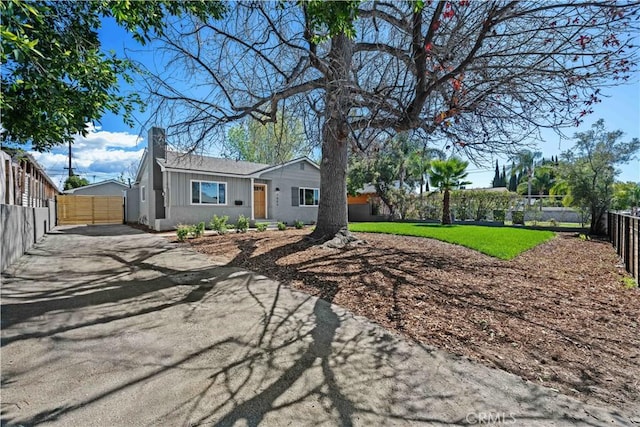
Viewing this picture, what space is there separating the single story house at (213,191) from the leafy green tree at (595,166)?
12.8 metres

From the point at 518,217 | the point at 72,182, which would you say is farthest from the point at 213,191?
the point at 72,182

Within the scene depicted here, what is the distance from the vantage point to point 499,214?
60.4 ft

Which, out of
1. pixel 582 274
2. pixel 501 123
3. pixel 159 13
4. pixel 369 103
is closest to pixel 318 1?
pixel 369 103

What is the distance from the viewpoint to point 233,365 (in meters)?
2.64

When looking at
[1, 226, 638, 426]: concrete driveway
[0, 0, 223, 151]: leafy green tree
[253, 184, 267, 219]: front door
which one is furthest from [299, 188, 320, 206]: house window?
[1, 226, 638, 426]: concrete driveway

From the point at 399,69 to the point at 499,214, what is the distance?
53.3 ft

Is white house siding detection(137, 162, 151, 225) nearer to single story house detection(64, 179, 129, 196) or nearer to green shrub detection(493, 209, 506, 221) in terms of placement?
single story house detection(64, 179, 129, 196)

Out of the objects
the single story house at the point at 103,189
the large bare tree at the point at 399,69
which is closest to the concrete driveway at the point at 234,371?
the large bare tree at the point at 399,69

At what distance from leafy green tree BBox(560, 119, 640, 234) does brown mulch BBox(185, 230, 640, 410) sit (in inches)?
224

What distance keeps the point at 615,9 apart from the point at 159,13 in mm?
7216

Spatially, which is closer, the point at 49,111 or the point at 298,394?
the point at 298,394

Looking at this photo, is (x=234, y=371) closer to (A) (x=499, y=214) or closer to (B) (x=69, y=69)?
(B) (x=69, y=69)

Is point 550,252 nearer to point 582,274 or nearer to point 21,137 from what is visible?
point 582,274

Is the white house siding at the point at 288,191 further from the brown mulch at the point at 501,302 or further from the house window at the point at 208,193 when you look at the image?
the brown mulch at the point at 501,302
